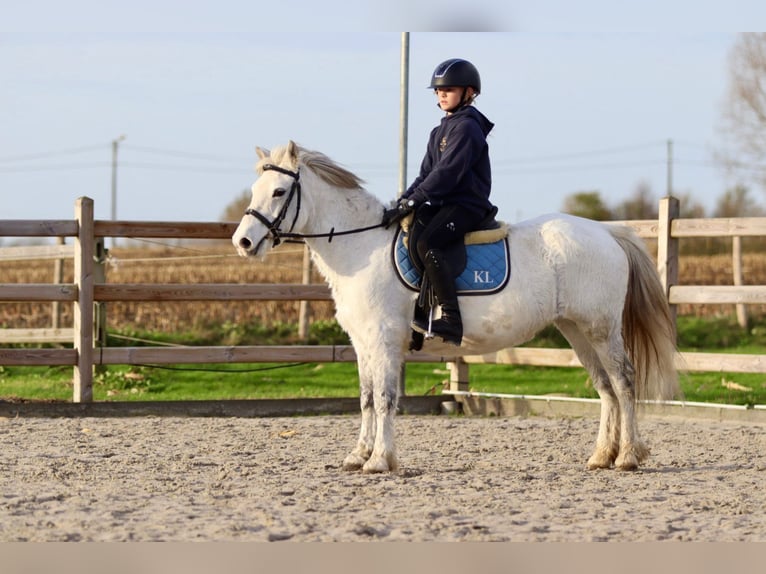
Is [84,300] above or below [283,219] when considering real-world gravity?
below

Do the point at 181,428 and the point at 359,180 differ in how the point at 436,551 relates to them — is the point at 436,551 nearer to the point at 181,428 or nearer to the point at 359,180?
the point at 359,180

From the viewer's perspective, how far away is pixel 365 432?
23.0 ft

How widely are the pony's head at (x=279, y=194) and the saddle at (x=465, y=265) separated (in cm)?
63

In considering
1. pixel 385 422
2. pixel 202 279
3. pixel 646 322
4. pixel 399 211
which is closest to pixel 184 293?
pixel 399 211

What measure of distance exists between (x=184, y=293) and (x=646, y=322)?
4599mm

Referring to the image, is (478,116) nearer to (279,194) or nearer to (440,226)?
(440,226)

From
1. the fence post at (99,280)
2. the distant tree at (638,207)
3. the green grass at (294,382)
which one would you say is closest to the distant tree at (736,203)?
the distant tree at (638,207)

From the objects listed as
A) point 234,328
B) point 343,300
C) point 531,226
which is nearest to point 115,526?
point 343,300

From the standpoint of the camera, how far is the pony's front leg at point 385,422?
667cm

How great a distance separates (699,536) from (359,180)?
3322mm

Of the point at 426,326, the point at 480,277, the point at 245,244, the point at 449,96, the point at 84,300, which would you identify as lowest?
the point at 426,326

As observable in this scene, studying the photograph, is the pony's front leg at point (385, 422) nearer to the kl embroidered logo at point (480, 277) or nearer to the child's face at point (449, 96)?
the kl embroidered logo at point (480, 277)

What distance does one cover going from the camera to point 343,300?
272 inches

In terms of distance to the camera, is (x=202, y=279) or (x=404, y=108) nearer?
(x=404, y=108)
